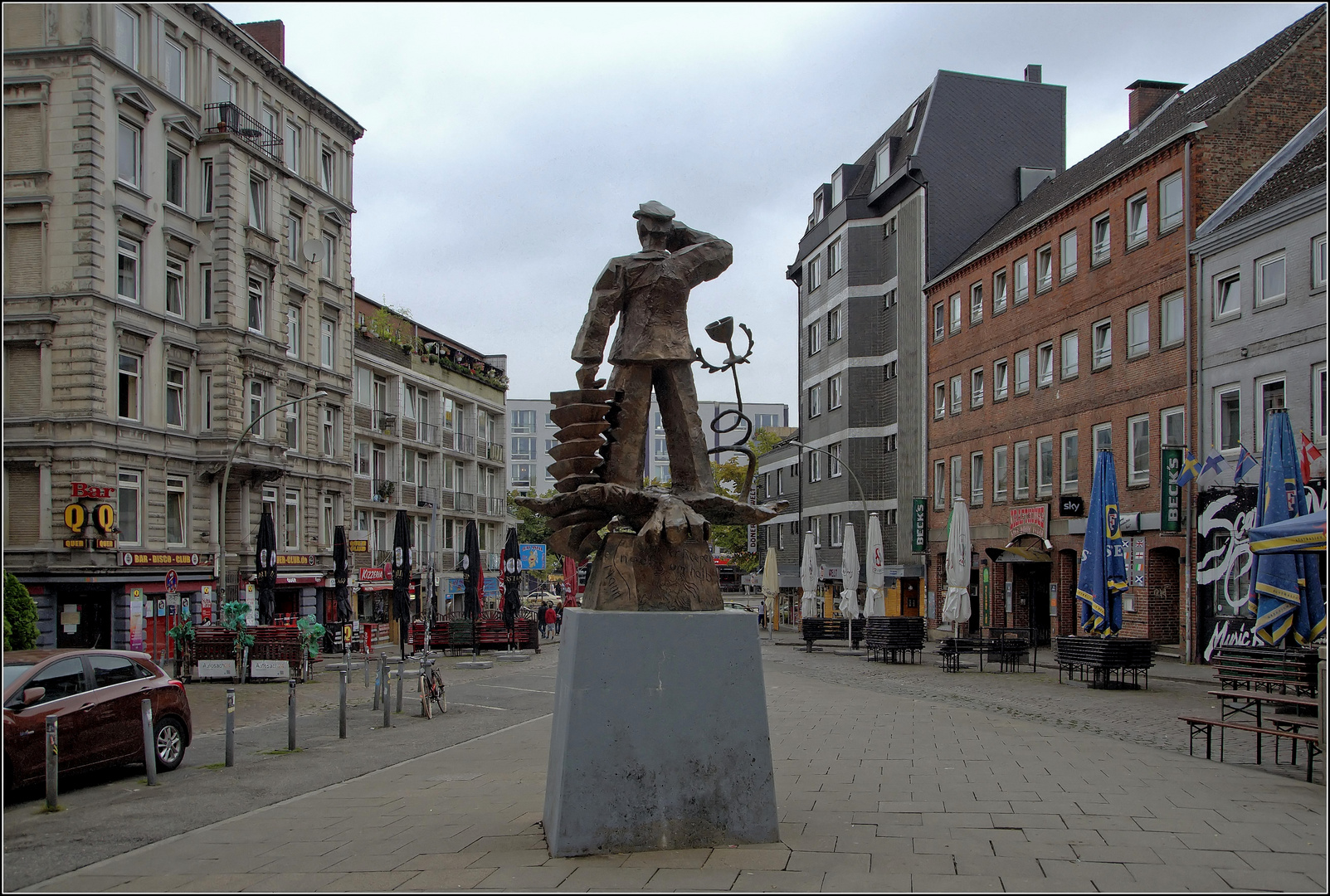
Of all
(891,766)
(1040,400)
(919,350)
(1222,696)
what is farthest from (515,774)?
(919,350)

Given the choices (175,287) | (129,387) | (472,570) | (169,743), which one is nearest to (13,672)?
(169,743)

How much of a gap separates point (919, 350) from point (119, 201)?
97.4 feet

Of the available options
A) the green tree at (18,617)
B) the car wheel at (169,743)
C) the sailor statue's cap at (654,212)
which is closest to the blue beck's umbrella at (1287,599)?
the sailor statue's cap at (654,212)

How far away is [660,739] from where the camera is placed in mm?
8312

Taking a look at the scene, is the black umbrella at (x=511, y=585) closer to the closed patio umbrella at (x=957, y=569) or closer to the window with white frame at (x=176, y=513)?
the window with white frame at (x=176, y=513)

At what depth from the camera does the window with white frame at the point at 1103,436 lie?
34219 mm

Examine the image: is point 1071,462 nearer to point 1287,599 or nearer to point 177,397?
point 1287,599

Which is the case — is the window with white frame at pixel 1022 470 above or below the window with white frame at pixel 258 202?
below

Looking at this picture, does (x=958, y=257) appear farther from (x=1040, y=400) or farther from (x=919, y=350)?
(x=1040, y=400)

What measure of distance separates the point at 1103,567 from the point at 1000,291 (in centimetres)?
2094

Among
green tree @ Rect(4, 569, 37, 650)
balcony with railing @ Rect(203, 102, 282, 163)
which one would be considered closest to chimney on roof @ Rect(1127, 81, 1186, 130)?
balcony with railing @ Rect(203, 102, 282, 163)

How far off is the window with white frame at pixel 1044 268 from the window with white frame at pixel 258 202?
26650mm

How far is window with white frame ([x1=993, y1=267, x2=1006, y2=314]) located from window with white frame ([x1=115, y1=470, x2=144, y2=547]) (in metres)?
28.4

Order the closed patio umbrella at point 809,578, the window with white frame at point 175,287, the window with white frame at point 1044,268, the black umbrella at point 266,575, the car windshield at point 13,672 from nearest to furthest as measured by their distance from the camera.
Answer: the car windshield at point 13,672 < the black umbrella at point 266,575 < the window with white frame at point 175,287 < the window with white frame at point 1044,268 < the closed patio umbrella at point 809,578
